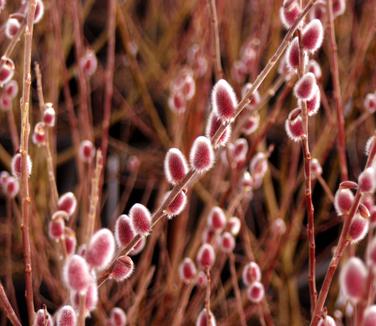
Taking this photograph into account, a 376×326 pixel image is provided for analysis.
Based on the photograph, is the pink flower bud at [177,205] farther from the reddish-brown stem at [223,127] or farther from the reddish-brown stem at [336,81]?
the reddish-brown stem at [336,81]

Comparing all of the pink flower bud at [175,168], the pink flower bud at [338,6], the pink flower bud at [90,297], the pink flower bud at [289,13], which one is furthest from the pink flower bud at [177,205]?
the pink flower bud at [338,6]

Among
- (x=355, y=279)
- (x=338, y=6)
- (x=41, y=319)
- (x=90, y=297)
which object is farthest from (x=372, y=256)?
(x=338, y=6)

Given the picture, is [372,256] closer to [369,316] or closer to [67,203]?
[369,316]

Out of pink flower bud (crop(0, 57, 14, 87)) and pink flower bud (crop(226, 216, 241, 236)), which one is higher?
pink flower bud (crop(0, 57, 14, 87))

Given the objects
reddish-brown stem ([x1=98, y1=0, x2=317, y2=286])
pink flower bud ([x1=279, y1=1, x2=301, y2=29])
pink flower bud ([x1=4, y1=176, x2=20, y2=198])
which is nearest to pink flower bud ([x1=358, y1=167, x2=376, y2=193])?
reddish-brown stem ([x1=98, y1=0, x2=317, y2=286])

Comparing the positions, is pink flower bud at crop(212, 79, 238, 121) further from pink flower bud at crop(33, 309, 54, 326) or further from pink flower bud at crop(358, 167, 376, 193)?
pink flower bud at crop(33, 309, 54, 326)

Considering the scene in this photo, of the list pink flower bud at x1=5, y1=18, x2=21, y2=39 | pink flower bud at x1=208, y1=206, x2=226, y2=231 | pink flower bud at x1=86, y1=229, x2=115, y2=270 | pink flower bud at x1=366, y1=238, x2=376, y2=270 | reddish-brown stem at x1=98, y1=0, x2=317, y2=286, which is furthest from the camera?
pink flower bud at x1=208, y1=206, x2=226, y2=231
